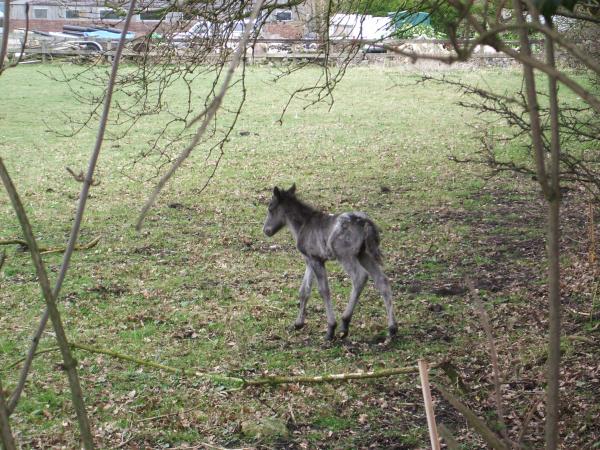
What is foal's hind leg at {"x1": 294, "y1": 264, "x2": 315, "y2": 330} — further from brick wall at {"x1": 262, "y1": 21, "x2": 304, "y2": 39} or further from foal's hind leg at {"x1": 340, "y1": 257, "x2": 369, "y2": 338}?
brick wall at {"x1": 262, "y1": 21, "x2": 304, "y2": 39}

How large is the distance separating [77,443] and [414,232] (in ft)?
25.6

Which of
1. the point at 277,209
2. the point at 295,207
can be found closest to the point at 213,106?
the point at 295,207

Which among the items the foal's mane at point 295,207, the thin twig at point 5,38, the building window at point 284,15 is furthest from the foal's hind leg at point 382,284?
the thin twig at point 5,38

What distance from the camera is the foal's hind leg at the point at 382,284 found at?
809 cm

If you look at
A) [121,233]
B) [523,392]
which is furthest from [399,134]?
[523,392]

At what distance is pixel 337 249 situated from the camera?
8.12 metres

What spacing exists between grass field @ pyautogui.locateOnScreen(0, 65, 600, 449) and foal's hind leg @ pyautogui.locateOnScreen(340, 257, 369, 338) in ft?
0.57

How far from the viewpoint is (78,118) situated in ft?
83.3

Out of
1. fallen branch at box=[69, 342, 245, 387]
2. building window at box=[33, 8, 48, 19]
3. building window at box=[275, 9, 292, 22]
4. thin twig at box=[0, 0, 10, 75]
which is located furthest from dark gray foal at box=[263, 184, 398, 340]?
building window at box=[33, 8, 48, 19]

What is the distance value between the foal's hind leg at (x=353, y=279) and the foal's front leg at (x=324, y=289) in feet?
0.38

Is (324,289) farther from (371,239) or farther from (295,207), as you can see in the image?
(295,207)

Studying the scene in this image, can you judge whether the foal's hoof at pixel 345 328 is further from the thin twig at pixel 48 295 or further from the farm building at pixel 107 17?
the thin twig at pixel 48 295

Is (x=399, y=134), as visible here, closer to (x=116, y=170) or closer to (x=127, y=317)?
(x=116, y=170)

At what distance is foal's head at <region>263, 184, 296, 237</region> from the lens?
8922 millimetres
